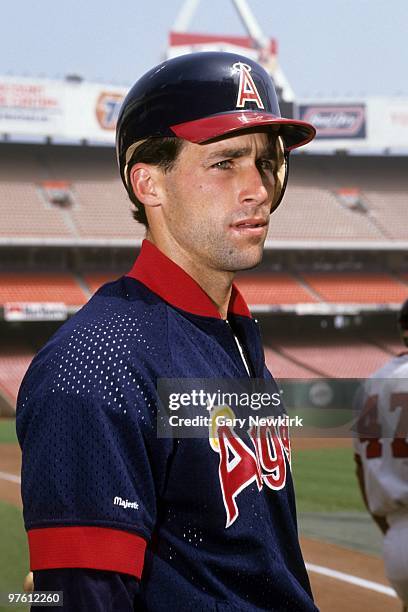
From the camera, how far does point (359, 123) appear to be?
3781cm

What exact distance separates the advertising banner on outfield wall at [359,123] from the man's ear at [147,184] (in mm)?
36085

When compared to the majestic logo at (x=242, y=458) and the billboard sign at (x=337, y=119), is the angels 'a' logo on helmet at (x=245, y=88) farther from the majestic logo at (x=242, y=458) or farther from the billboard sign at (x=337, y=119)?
the billboard sign at (x=337, y=119)

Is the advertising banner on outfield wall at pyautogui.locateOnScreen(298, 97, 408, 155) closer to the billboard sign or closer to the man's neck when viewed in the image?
the billboard sign

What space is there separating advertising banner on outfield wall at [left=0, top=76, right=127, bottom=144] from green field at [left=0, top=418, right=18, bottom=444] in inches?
577

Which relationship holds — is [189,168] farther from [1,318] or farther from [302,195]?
[302,195]

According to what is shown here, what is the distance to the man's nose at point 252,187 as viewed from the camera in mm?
1485

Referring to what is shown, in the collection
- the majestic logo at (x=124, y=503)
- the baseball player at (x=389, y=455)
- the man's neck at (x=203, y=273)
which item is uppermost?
the man's neck at (x=203, y=273)

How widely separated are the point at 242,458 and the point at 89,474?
0.31 m

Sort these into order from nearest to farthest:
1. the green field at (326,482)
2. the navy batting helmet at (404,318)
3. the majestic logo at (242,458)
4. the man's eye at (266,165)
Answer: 1. the majestic logo at (242,458)
2. the man's eye at (266,165)
3. the navy batting helmet at (404,318)
4. the green field at (326,482)

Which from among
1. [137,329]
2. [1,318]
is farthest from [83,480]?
[1,318]

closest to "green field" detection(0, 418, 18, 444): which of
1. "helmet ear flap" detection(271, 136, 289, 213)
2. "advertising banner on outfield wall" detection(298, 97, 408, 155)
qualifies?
"helmet ear flap" detection(271, 136, 289, 213)

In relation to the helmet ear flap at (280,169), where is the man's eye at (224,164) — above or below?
above

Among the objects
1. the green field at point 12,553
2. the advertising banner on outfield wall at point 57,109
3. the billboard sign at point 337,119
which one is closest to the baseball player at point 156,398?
the green field at point 12,553

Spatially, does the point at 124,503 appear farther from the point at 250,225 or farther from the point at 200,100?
the point at 200,100
